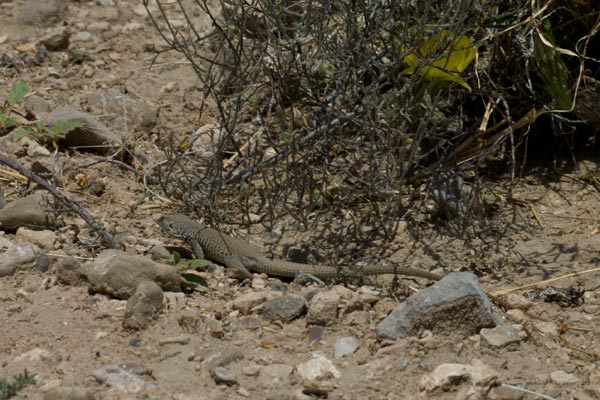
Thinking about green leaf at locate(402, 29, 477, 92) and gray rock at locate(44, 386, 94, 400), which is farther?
green leaf at locate(402, 29, 477, 92)

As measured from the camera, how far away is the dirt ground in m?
3.70

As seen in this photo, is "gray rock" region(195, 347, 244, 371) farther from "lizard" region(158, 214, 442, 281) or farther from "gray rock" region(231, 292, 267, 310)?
"lizard" region(158, 214, 442, 281)

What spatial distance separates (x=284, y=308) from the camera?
419 centimetres

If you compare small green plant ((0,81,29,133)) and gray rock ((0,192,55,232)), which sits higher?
small green plant ((0,81,29,133))

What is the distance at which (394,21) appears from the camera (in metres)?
4.91

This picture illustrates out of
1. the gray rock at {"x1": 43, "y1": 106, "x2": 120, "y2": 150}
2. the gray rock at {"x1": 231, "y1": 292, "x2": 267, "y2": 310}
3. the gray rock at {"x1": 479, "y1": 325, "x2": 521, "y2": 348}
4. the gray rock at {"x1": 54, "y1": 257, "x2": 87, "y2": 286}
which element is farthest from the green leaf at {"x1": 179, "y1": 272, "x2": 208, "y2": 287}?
the gray rock at {"x1": 43, "y1": 106, "x2": 120, "y2": 150}

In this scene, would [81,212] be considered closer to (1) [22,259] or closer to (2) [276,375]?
(1) [22,259]

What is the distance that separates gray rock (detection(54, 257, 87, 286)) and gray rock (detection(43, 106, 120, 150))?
159 centimetres

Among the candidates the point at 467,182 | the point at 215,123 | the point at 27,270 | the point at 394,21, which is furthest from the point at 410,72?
the point at 27,270

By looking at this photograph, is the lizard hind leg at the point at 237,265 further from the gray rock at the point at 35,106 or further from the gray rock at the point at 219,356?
the gray rock at the point at 35,106

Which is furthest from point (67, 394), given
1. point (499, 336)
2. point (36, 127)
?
point (36, 127)

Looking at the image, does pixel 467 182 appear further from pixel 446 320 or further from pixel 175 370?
pixel 175 370

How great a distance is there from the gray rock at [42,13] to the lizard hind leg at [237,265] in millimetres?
3562

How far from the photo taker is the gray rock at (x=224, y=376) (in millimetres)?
3668
